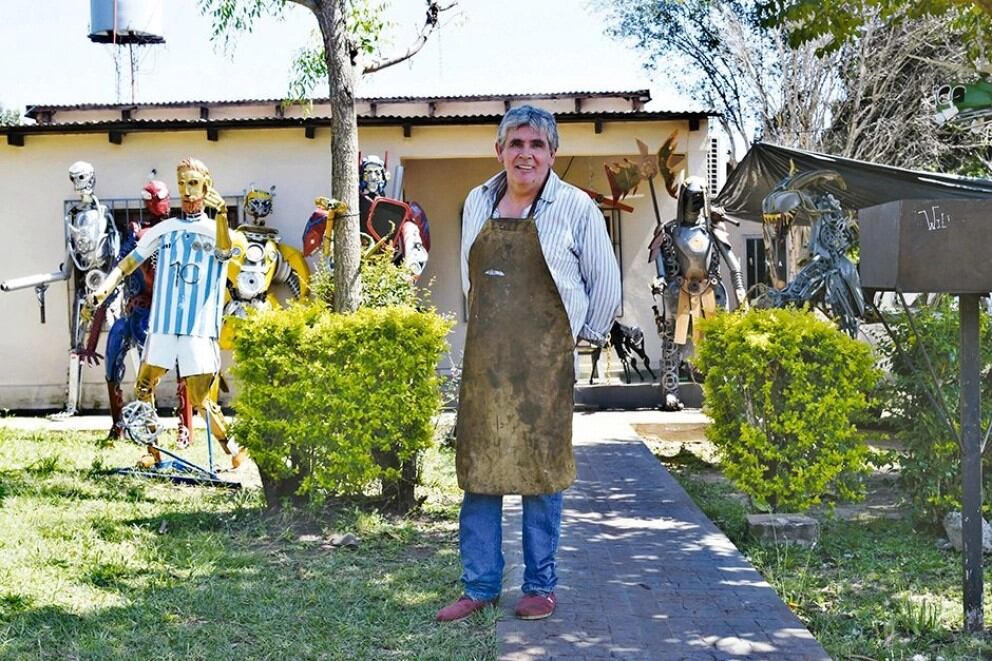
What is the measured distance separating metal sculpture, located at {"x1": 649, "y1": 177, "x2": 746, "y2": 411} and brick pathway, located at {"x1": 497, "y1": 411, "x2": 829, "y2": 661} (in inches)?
191

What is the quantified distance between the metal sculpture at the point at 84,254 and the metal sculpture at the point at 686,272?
576cm

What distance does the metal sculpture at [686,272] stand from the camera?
1243 cm

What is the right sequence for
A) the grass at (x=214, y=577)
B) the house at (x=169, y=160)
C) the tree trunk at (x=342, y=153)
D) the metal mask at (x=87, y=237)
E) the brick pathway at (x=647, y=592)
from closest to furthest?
1. the brick pathway at (x=647, y=592)
2. the grass at (x=214, y=577)
3. the tree trunk at (x=342, y=153)
4. the metal mask at (x=87, y=237)
5. the house at (x=169, y=160)

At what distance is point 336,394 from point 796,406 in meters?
2.62

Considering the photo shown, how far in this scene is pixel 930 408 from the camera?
6.78m

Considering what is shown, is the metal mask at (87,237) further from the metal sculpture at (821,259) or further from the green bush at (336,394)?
the metal sculpture at (821,259)

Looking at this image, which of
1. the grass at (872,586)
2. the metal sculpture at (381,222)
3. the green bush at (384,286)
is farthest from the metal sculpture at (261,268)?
the grass at (872,586)

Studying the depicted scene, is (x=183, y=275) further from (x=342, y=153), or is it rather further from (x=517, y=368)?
(x=517, y=368)

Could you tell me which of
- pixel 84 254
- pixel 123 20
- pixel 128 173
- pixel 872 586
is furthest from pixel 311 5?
pixel 123 20

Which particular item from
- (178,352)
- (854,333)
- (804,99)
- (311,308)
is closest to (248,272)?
(178,352)

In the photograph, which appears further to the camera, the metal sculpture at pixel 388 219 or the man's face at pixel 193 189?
the metal sculpture at pixel 388 219

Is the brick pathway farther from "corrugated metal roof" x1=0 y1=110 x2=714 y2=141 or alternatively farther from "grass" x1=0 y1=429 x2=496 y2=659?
"corrugated metal roof" x1=0 y1=110 x2=714 y2=141

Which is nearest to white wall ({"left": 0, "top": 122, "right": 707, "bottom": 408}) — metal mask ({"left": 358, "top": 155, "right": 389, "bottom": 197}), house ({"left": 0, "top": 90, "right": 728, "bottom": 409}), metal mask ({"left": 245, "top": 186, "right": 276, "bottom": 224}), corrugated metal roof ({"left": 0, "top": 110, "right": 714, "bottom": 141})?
house ({"left": 0, "top": 90, "right": 728, "bottom": 409})

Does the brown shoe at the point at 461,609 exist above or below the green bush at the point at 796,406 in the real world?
below
